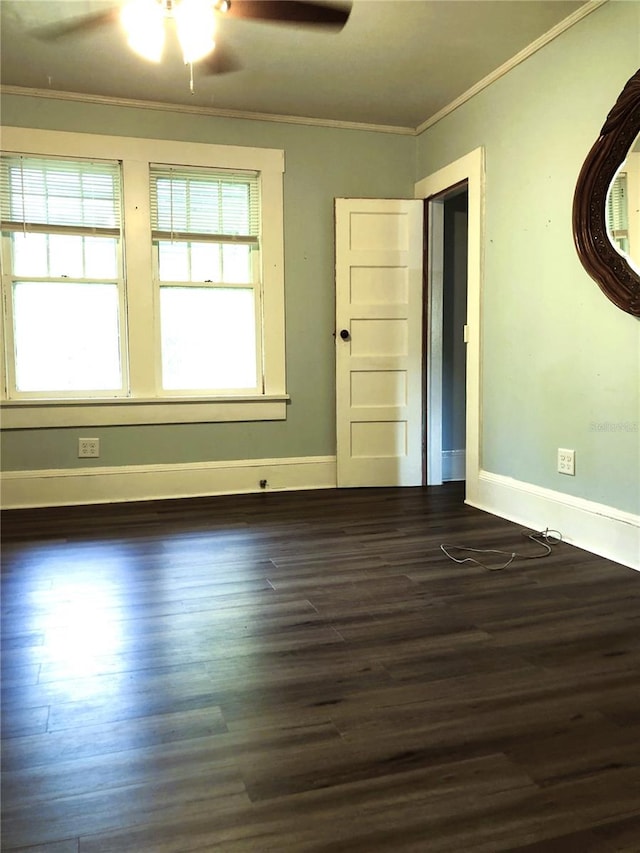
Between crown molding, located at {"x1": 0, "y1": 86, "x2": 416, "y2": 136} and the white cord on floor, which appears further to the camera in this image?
crown molding, located at {"x1": 0, "y1": 86, "x2": 416, "y2": 136}

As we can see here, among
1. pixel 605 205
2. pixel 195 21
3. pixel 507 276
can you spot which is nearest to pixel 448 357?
pixel 507 276

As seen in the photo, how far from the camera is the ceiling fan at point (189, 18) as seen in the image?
2.79 m

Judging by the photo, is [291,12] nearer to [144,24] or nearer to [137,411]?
[144,24]

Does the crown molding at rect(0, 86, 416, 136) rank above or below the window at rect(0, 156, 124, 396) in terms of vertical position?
above

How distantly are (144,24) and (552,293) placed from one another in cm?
226

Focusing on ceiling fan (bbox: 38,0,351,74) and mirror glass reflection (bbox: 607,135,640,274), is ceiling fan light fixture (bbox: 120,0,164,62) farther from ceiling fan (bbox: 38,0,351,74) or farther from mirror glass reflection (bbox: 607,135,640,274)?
mirror glass reflection (bbox: 607,135,640,274)

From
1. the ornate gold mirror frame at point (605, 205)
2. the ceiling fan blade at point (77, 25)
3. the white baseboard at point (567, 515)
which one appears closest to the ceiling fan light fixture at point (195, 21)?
the ceiling fan blade at point (77, 25)

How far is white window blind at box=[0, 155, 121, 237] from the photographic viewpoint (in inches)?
156

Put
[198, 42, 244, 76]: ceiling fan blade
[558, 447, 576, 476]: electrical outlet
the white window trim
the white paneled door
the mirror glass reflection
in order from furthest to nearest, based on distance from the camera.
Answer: the white paneled door < the white window trim < [198, 42, 244, 76]: ceiling fan blade < [558, 447, 576, 476]: electrical outlet < the mirror glass reflection

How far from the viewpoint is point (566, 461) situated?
3232 mm

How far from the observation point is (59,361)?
4172 mm

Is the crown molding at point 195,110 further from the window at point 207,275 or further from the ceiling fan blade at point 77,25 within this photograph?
the ceiling fan blade at point 77,25

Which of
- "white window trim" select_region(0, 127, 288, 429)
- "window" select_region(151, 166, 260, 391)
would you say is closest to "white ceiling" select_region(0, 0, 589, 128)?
"white window trim" select_region(0, 127, 288, 429)

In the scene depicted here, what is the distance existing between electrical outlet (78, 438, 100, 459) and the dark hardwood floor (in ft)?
3.68
